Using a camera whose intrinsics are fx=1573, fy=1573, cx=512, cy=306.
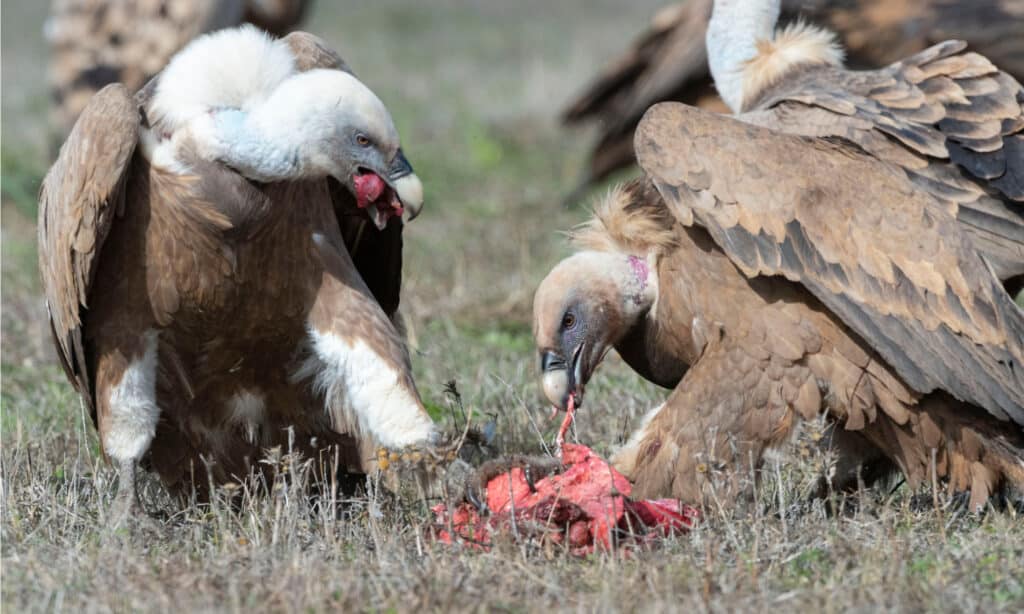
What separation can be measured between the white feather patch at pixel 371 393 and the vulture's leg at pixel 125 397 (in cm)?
50

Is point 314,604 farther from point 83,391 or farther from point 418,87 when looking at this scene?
point 418,87

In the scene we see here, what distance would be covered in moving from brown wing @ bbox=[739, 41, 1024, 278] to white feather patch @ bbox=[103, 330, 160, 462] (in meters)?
2.11

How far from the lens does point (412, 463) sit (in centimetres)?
436

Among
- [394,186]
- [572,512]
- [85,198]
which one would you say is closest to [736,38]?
[394,186]

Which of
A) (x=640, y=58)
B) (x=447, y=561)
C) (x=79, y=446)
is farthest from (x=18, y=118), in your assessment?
(x=447, y=561)

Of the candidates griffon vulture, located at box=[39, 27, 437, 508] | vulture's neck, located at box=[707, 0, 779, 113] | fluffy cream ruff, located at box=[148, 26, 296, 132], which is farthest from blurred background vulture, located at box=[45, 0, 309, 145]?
fluffy cream ruff, located at box=[148, 26, 296, 132]

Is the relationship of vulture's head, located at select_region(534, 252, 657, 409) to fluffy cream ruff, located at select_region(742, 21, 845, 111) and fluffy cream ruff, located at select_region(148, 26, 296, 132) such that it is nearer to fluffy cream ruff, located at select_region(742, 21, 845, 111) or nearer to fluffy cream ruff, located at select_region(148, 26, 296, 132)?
fluffy cream ruff, located at select_region(148, 26, 296, 132)

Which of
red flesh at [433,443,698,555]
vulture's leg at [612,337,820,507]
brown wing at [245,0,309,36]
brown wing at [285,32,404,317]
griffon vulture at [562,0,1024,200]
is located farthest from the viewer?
brown wing at [245,0,309,36]

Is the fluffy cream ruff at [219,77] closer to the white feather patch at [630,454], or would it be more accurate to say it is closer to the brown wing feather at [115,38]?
the white feather patch at [630,454]

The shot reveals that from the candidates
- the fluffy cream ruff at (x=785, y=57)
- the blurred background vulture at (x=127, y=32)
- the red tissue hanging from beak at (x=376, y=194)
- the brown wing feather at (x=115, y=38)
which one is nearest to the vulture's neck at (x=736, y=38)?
the fluffy cream ruff at (x=785, y=57)

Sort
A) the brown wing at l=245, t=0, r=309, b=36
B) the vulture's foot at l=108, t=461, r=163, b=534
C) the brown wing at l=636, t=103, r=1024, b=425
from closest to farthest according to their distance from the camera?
the vulture's foot at l=108, t=461, r=163, b=534 < the brown wing at l=636, t=103, r=1024, b=425 < the brown wing at l=245, t=0, r=309, b=36

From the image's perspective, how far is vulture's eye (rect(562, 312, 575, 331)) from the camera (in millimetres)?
4789

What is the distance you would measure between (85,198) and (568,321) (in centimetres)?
146

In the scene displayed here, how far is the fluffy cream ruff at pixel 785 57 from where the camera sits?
19.3 ft
